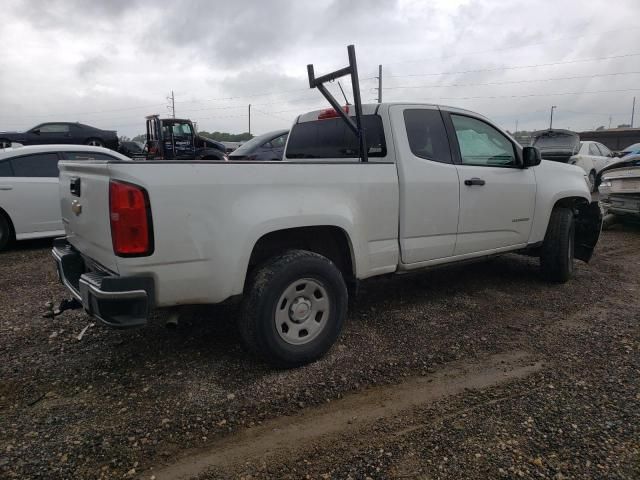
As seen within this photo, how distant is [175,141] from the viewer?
1791 centimetres

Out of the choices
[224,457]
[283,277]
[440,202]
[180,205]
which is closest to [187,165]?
[180,205]

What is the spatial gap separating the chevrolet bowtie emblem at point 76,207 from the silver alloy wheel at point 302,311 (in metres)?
1.44

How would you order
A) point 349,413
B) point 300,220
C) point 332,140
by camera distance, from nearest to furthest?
point 349,413 → point 300,220 → point 332,140

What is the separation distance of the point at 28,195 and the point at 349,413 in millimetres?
6080

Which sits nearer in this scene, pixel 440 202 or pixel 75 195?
pixel 75 195

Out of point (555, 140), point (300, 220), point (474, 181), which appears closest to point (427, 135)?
point (474, 181)

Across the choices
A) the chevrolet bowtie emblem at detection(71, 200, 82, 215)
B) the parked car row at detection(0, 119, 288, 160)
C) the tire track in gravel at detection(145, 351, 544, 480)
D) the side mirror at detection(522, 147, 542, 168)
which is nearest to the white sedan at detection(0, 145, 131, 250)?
the chevrolet bowtie emblem at detection(71, 200, 82, 215)

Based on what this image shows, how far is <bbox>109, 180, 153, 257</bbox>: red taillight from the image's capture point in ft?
8.37

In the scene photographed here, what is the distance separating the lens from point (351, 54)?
3.67 metres

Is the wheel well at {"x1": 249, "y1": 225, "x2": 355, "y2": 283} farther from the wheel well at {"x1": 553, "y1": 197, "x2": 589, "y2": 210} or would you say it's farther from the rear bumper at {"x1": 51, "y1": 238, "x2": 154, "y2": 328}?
the wheel well at {"x1": 553, "y1": 197, "x2": 589, "y2": 210}

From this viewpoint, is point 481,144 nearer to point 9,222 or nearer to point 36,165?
point 36,165

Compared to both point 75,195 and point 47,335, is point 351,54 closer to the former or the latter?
point 75,195

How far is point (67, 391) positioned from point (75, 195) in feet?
4.13

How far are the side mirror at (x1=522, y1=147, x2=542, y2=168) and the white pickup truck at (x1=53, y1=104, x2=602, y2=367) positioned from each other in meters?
0.01
